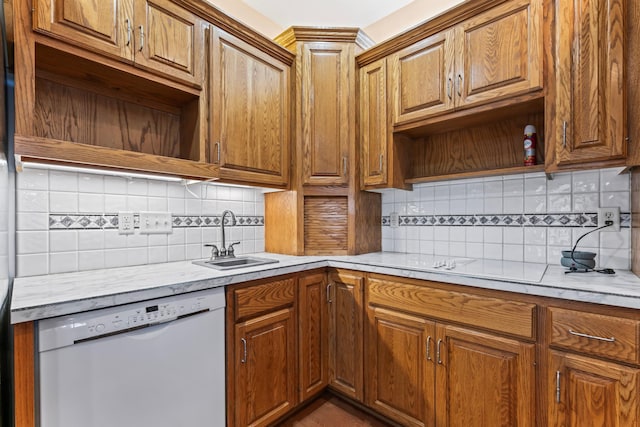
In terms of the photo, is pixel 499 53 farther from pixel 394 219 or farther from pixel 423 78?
pixel 394 219

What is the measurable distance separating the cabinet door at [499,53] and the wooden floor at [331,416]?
6.31 feet

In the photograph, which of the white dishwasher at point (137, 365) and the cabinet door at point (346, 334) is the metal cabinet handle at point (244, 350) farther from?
the cabinet door at point (346, 334)

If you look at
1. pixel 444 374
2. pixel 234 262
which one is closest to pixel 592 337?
pixel 444 374

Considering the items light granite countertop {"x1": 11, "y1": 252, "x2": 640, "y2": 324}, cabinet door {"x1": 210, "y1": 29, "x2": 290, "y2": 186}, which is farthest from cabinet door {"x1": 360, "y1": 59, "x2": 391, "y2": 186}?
light granite countertop {"x1": 11, "y1": 252, "x2": 640, "y2": 324}

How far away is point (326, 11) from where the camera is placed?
2.45 meters

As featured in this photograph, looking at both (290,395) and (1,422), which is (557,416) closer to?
(290,395)

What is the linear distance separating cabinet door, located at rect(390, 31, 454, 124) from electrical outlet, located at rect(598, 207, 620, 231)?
0.97 m

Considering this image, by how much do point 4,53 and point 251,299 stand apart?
5.02 feet

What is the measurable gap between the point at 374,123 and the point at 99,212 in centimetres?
176

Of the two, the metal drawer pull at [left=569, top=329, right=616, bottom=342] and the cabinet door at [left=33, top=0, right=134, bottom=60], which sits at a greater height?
the cabinet door at [left=33, top=0, right=134, bottom=60]

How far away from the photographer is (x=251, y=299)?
5.03 feet

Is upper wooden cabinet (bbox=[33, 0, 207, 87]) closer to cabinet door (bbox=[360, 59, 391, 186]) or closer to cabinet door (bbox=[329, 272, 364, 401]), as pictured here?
cabinet door (bbox=[360, 59, 391, 186])

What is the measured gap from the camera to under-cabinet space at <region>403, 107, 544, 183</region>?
1786mm

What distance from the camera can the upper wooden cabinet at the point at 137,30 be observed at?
124 cm
